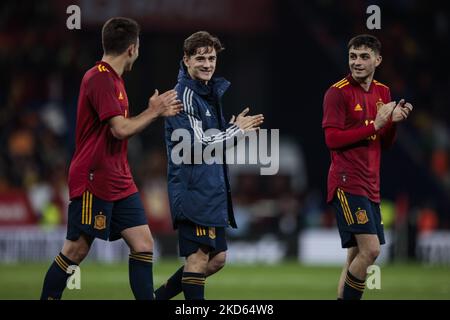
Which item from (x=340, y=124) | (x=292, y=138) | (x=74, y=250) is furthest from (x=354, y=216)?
(x=292, y=138)

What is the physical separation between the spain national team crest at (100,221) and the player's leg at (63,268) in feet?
0.43

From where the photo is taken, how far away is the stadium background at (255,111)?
16688 mm

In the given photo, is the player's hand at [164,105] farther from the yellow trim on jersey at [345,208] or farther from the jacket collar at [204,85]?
the yellow trim on jersey at [345,208]

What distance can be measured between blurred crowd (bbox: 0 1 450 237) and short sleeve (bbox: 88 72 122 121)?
36.7 feet

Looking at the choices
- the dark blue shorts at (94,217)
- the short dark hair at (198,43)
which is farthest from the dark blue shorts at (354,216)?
the dark blue shorts at (94,217)

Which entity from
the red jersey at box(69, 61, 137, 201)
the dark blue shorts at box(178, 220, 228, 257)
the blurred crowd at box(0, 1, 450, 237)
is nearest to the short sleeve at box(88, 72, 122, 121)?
the red jersey at box(69, 61, 137, 201)

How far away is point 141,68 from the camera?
21.9 metres

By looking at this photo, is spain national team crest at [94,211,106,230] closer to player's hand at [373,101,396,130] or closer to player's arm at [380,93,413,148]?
player's hand at [373,101,396,130]

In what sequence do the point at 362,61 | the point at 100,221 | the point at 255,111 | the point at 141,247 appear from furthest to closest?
1. the point at 255,111
2. the point at 362,61
3. the point at 141,247
4. the point at 100,221

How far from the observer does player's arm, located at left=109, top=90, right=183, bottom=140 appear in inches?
277

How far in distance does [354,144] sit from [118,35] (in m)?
2.11

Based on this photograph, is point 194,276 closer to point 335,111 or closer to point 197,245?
point 197,245

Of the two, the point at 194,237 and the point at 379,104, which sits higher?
the point at 379,104

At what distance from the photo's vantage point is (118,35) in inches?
291
